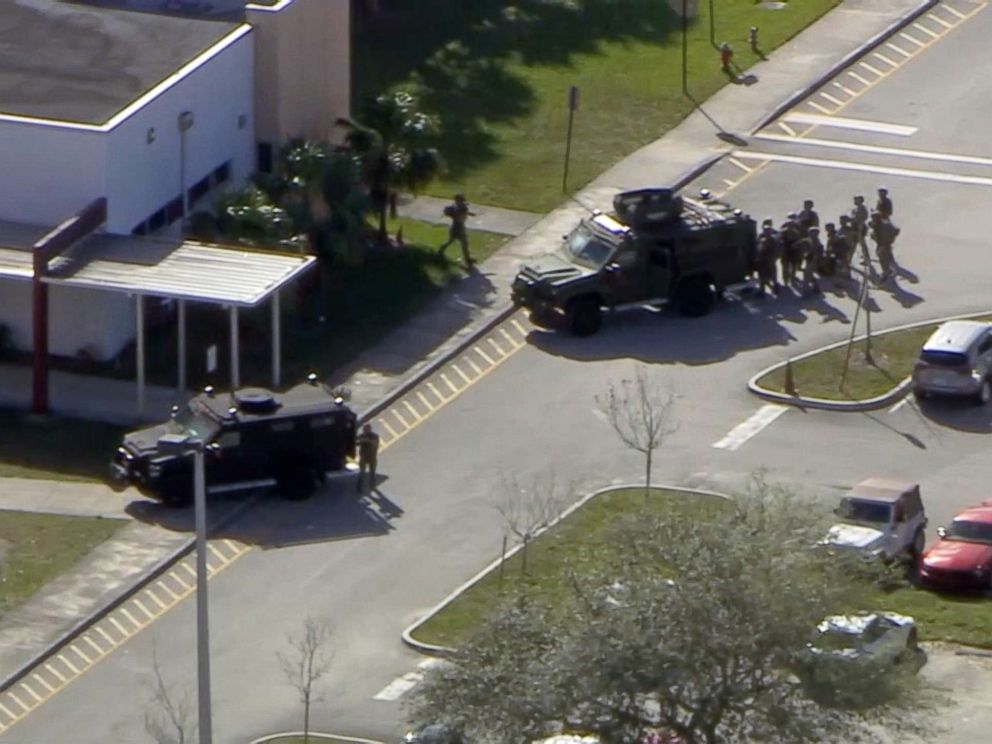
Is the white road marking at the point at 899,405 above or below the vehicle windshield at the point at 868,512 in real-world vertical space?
below

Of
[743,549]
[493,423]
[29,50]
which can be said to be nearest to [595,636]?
[743,549]

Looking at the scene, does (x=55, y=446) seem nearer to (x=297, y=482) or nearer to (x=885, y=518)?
(x=297, y=482)

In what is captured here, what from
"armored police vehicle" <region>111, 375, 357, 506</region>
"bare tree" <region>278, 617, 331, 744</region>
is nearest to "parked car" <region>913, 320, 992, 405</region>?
"armored police vehicle" <region>111, 375, 357, 506</region>

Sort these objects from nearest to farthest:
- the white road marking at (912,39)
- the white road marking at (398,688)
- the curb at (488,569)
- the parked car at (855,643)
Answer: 1. the parked car at (855,643)
2. the white road marking at (398,688)
3. the curb at (488,569)
4. the white road marking at (912,39)

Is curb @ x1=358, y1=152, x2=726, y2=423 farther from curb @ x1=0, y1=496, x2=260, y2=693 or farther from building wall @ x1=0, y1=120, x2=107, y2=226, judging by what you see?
building wall @ x1=0, y1=120, x2=107, y2=226

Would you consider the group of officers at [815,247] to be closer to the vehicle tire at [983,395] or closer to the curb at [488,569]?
the vehicle tire at [983,395]

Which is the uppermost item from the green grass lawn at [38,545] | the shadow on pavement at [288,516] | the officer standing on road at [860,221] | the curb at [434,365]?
the officer standing on road at [860,221]

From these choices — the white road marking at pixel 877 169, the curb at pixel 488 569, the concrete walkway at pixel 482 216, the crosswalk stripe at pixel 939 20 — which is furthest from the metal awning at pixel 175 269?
the crosswalk stripe at pixel 939 20
